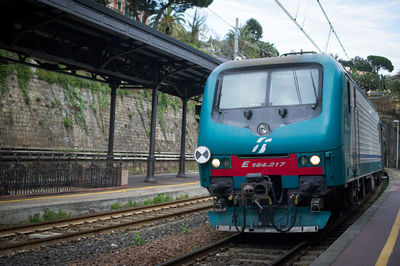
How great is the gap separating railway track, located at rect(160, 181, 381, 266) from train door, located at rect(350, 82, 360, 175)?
1.60 meters

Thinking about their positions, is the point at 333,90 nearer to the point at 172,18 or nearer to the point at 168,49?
the point at 168,49

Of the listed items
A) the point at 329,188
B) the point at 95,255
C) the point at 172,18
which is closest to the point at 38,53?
the point at 95,255

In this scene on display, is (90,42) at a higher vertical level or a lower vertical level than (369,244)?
higher

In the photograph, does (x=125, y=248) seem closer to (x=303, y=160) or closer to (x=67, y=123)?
(x=303, y=160)

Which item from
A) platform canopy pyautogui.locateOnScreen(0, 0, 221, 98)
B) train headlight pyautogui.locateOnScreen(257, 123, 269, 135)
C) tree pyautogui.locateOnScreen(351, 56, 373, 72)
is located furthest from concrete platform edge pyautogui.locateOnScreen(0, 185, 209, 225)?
tree pyautogui.locateOnScreen(351, 56, 373, 72)

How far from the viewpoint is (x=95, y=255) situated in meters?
7.23

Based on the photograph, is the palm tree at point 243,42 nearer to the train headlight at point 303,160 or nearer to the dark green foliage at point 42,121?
the dark green foliage at point 42,121

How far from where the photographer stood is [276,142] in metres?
7.39

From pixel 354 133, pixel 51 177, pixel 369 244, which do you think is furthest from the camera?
pixel 51 177

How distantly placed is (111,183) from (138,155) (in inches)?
472

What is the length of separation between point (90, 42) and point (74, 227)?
282 inches

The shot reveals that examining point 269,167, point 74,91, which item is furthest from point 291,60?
point 74,91

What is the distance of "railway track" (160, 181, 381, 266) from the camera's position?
265 inches

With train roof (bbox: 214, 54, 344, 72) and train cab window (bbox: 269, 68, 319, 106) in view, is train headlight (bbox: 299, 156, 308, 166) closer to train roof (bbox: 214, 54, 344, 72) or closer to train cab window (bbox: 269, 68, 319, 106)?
train cab window (bbox: 269, 68, 319, 106)
